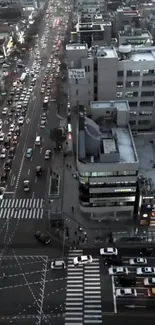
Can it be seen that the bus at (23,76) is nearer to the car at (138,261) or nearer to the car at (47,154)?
the car at (47,154)

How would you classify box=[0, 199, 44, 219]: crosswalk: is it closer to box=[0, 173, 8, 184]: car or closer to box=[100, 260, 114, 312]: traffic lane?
box=[0, 173, 8, 184]: car

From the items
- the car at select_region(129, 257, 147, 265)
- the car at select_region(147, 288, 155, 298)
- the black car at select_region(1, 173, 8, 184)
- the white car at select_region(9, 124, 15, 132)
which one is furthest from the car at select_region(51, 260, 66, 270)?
the white car at select_region(9, 124, 15, 132)

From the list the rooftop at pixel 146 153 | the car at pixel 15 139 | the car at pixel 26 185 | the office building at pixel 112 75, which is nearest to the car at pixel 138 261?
the rooftop at pixel 146 153

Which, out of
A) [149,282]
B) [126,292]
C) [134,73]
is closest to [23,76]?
[134,73]

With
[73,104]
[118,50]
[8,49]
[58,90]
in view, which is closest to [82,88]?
[73,104]

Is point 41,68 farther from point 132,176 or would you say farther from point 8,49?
point 132,176

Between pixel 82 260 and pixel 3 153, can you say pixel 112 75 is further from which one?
pixel 82 260
